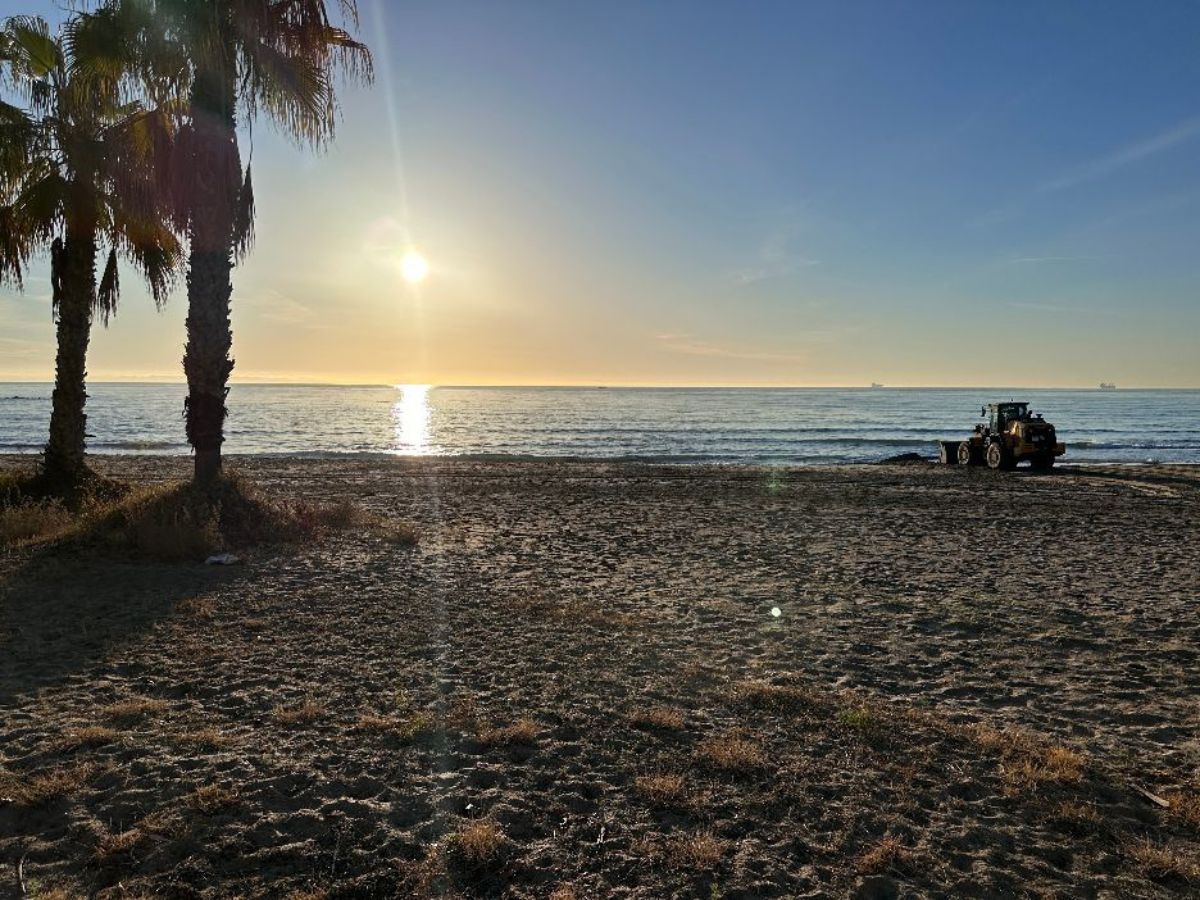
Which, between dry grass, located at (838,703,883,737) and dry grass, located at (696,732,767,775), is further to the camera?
dry grass, located at (838,703,883,737)

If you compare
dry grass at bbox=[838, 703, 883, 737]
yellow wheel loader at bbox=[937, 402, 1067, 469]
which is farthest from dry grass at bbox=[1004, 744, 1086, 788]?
yellow wheel loader at bbox=[937, 402, 1067, 469]

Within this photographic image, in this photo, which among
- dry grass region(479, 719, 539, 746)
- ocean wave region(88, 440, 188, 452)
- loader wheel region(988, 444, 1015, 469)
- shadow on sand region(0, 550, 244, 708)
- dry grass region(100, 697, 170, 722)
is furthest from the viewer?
ocean wave region(88, 440, 188, 452)

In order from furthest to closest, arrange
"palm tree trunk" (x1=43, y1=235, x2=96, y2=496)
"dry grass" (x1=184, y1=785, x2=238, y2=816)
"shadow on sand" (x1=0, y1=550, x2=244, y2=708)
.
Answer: "palm tree trunk" (x1=43, y1=235, x2=96, y2=496)
"shadow on sand" (x1=0, y1=550, x2=244, y2=708)
"dry grass" (x1=184, y1=785, x2=238, y2=816)

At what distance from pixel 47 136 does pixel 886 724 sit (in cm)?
1561

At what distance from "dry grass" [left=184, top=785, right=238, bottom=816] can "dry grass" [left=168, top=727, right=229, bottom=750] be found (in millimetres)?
598

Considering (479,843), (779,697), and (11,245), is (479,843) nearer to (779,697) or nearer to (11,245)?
(779,697)

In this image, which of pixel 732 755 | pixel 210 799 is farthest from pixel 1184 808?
pixel 210 799

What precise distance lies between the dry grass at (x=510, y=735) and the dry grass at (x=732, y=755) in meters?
1.16

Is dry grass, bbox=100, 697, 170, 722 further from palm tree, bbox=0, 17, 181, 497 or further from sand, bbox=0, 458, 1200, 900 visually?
palm tree, bbox=0, 17, 181, 497

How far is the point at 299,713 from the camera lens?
5.05 m

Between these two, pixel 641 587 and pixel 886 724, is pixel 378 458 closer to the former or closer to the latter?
pixel 641 587

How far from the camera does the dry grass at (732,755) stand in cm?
443

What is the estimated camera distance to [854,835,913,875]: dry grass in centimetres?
350

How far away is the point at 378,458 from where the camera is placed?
107 ft
